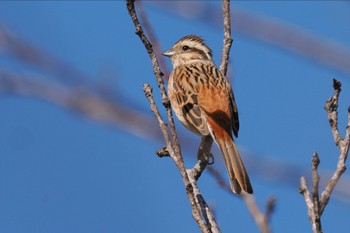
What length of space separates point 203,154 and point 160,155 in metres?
0.71

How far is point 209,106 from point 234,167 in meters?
0.90

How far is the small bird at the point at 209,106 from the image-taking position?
4.46 meters

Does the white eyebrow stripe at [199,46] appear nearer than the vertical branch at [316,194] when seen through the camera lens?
No

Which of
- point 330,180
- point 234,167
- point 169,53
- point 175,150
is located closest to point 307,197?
point 330,180

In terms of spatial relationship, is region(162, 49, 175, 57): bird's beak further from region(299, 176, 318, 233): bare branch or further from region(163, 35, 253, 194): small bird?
region(299, 176, 318, 233): bare branch

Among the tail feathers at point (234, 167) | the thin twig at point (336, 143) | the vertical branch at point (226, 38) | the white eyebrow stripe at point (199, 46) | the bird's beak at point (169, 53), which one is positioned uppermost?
the white eyebrow stripe at point (199, 46)

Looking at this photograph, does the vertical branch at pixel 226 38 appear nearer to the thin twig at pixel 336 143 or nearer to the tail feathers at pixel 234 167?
the tail feathers at pixel 234 167

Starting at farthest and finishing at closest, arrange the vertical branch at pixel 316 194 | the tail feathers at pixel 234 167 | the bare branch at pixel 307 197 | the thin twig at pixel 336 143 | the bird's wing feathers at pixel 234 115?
1. the bird's wing feathers at pixel 234 115
2. the tail feathers at pixel 234 167
3. the thin twig at pixel 336 143
4. the bare branch at pixel 307 197
5. the vertical branch at pixel 316 194

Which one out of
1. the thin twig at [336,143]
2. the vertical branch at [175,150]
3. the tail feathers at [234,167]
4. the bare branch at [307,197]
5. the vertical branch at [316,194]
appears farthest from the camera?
the tail feathers at [234,167]

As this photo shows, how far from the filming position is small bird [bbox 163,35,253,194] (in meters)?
4.46

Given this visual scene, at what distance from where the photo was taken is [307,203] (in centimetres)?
252

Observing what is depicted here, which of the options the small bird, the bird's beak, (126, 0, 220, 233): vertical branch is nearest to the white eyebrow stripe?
the bird's beak

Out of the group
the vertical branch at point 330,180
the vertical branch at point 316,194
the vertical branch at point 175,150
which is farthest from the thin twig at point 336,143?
the vertical branch at point 175,150

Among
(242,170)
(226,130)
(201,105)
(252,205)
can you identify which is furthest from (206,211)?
(201,105)
